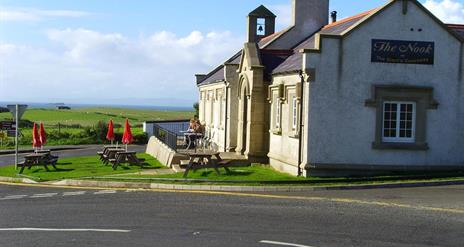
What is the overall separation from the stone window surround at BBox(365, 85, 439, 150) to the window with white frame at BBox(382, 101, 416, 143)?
6.7 inches

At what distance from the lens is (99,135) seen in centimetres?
4934

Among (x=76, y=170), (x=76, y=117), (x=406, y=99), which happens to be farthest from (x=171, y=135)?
(x=76, y=117)

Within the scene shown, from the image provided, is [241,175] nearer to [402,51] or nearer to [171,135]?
[402,51]

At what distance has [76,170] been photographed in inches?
1018

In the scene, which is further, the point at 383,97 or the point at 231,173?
the point at 231,173

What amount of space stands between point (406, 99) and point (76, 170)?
14082 millimetres

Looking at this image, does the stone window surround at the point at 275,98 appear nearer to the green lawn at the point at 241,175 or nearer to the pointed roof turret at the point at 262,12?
the green lawn at the point at 241,175

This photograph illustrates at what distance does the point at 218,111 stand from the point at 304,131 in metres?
12.1

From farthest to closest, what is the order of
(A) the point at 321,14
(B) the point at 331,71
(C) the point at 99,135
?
(C) the point at 99,135 → (A) the point at 321,14 → (B) the point at 331,71

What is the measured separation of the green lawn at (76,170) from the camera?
23.7 m

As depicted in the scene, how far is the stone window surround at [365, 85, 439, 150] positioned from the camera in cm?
1975

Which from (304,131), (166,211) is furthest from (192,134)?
(166,211)

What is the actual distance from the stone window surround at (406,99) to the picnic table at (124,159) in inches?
434

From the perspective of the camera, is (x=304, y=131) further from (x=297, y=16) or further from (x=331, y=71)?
(x=297, y=16)
